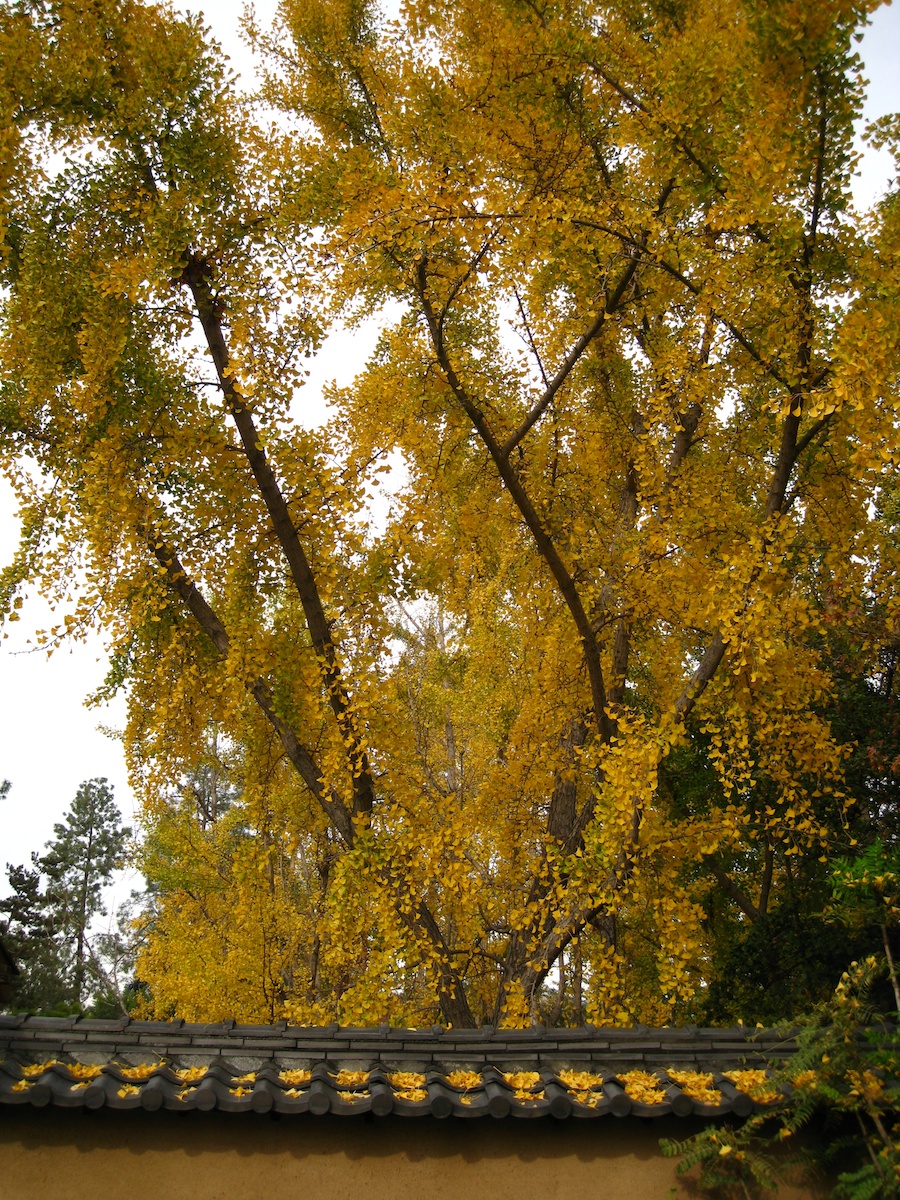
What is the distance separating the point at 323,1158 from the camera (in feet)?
11.0

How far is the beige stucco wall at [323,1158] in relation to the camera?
10.8 feet

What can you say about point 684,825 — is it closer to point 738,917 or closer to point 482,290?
point 482,290

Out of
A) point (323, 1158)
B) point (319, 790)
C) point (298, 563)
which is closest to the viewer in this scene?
point (323, 1158)

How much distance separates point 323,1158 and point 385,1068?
40 centimetres

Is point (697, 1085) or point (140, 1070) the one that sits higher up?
point (140, 1070)

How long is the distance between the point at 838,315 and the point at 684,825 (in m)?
4.04

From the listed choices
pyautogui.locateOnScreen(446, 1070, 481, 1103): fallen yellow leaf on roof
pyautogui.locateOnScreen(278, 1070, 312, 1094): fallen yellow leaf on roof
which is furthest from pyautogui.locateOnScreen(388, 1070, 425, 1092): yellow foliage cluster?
pyautogui.locateOnScreen(278, 1070, 312, 1094): fallen yellow leaf on roof

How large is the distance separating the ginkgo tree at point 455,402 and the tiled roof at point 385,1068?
7.07 feet

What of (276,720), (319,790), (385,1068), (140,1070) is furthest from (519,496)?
(140,1070)

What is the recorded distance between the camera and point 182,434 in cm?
677

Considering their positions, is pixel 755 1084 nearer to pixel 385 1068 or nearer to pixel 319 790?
pixel 385 1068

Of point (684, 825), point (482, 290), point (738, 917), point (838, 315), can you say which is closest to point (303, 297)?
point (482, 290)

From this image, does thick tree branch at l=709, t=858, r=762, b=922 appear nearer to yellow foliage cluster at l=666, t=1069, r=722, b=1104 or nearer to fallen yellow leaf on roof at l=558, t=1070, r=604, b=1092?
yellow foliage cluster at l=666, t=1069, r=722, b=1104

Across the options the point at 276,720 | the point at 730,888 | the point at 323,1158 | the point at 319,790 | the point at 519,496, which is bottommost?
the point at 323,1158
